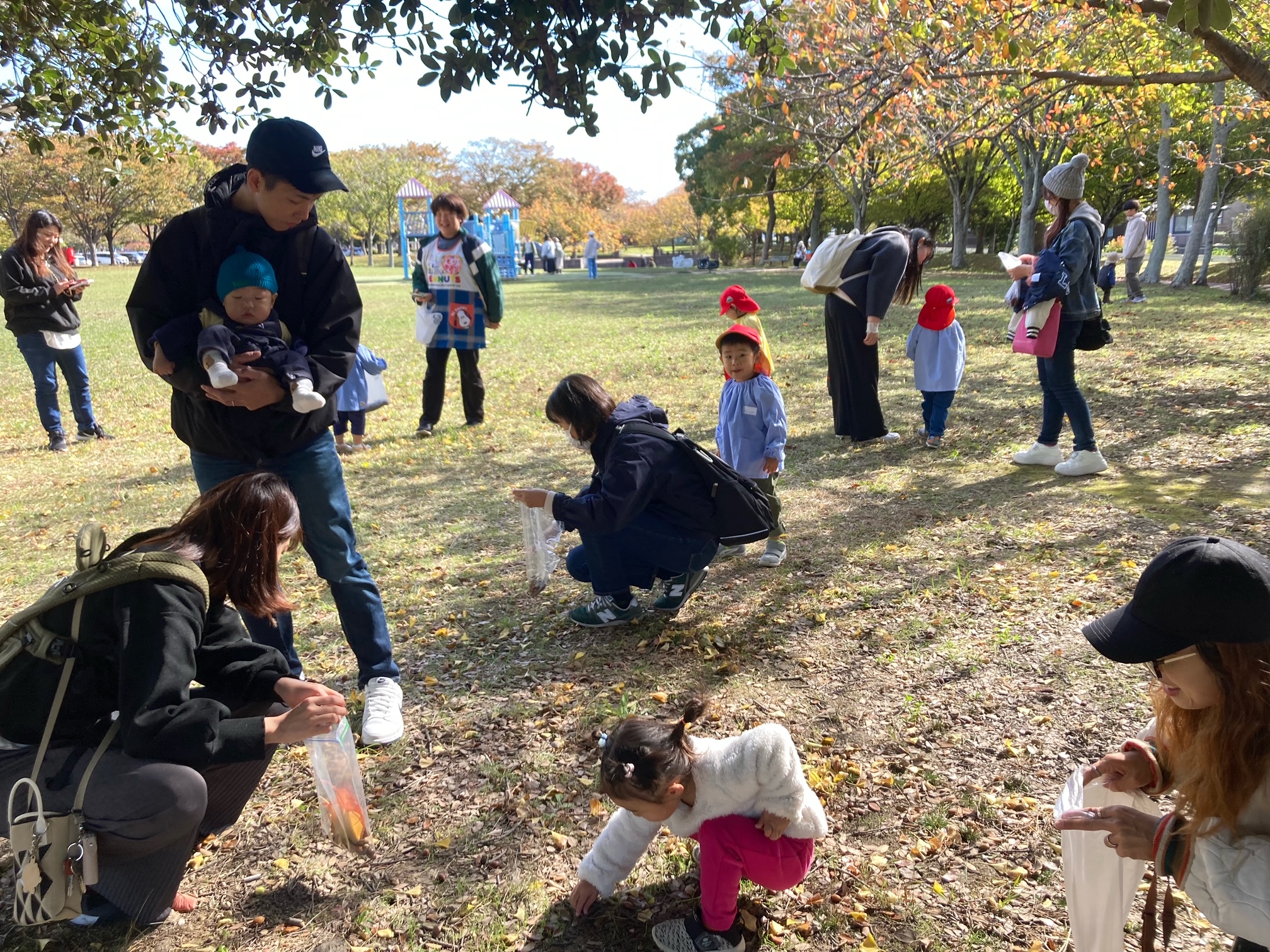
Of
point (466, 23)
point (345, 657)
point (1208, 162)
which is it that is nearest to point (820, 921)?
point (345, 657)

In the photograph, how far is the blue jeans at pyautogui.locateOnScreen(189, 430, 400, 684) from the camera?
2.97 m

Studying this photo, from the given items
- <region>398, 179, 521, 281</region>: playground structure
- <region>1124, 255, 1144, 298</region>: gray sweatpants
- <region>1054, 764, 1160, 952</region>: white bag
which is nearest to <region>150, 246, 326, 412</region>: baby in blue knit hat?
<region>1054, 764, 1160, 952</region>: white bag

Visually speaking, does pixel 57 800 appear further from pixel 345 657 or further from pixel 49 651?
pixel 345 657

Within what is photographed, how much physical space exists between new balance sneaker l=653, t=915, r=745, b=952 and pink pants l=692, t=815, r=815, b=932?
0.02 metres

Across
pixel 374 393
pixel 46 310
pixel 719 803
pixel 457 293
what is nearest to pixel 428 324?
pixel 457 293

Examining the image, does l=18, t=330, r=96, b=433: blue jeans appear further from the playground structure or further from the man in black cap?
the playground structure

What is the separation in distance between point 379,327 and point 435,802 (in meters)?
16.6

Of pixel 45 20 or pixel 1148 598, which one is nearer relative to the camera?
pixel 1148 598

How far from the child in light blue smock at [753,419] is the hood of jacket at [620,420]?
1028 millimetres

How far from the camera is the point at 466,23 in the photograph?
3.22 m

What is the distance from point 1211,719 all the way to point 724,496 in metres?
2.11

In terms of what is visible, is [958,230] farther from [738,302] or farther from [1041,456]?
[738,302]

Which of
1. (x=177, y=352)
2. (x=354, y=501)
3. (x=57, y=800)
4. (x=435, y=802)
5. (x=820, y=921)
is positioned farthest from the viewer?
(x=354, y=501)

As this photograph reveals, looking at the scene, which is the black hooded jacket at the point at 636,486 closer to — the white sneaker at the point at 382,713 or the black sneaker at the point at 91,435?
the white sneaker at the point at 382,713
